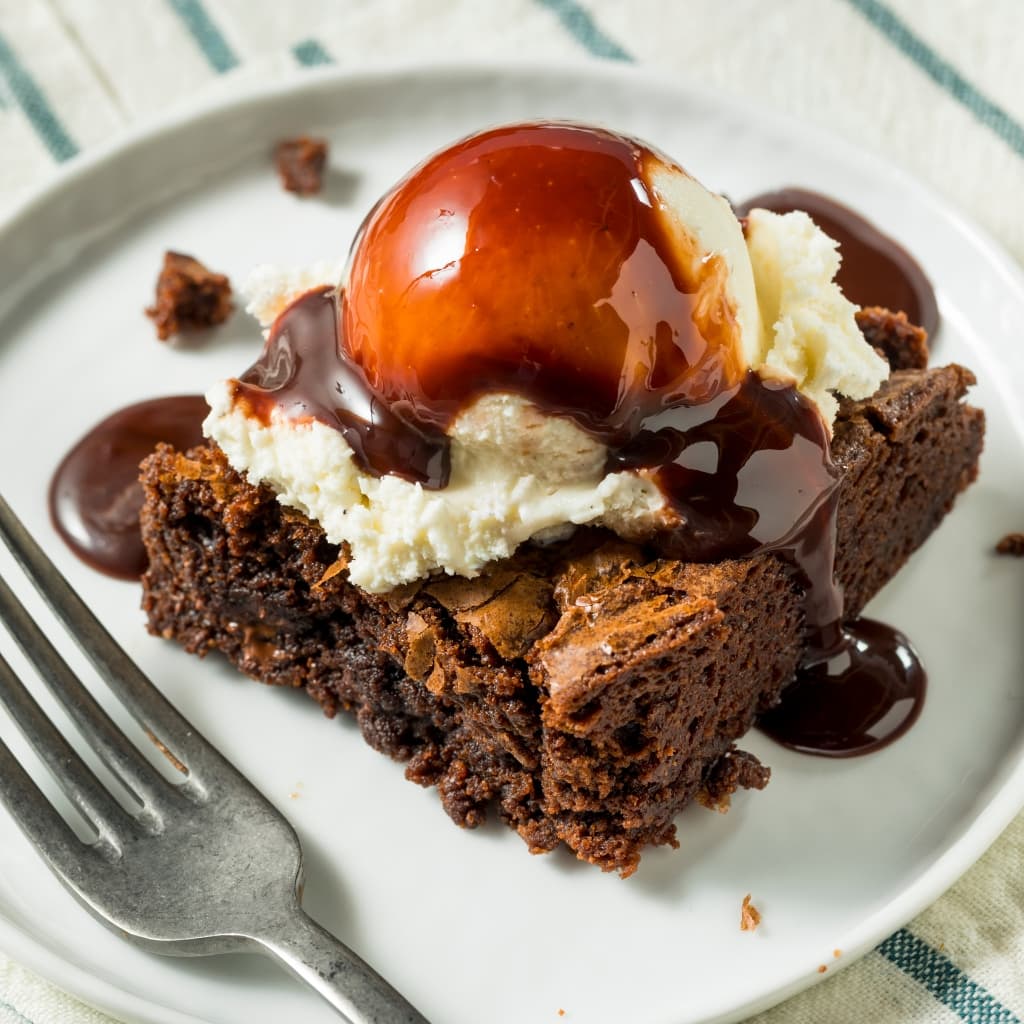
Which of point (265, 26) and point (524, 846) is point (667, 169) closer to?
point (524, 846)

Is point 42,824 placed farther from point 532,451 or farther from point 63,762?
point 532,451

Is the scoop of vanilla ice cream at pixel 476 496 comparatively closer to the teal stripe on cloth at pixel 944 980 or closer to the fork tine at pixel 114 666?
the fork tine at pixel 114 666

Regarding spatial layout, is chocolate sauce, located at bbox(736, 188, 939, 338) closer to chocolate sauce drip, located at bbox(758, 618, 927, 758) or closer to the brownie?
the brownie

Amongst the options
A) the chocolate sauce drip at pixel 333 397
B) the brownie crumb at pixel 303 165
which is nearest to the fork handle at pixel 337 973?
the chocolate sauce drip at pixel 333 397

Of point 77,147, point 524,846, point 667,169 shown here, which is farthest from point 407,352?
point 77,147

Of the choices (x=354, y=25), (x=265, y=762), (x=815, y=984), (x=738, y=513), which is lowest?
(x=815, y=984)

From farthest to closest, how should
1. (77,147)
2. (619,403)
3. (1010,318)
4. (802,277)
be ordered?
(77,147)
(1010,318)
(802,277)
(619,403)
